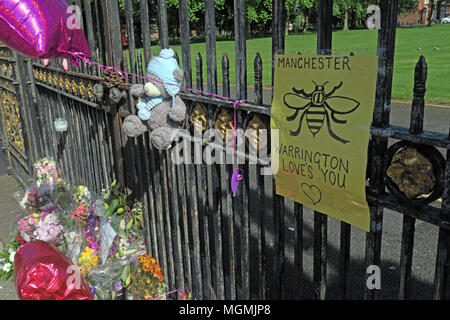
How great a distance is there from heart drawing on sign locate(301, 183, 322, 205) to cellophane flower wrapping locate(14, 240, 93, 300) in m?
1.41

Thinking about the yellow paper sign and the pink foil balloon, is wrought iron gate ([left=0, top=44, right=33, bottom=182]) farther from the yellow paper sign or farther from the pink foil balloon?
the yellow paper sign

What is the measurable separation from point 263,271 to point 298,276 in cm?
29

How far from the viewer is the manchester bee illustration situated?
1537 millimetres

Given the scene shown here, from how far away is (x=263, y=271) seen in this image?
222cm

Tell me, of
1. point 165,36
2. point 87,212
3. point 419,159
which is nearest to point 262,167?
point 419,159

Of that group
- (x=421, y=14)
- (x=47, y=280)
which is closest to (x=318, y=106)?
(x=47, y=280)

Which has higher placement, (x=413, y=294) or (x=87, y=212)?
(x=87, y=212)

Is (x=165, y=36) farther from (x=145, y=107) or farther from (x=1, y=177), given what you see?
(x=1, y=177)

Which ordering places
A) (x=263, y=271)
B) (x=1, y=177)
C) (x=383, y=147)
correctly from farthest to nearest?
1. (x=1, y=177)
2. (x=263, y=271)
3. (x=383, y=147)

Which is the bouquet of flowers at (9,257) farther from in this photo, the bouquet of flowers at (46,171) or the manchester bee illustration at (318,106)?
the manchester bee illustration at (318,106)

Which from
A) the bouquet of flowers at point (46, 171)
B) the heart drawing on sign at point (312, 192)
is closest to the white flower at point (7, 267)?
the bouquet of flowers at point (46, 171)

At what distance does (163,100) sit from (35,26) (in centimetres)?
95

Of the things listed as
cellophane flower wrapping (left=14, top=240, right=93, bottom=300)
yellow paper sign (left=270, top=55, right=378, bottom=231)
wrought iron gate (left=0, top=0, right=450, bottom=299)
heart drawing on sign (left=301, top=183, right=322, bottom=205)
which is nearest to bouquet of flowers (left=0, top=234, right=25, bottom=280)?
wrought iron gate (left=0, top=0, right=450, bottom=299)
